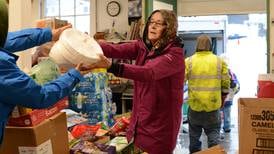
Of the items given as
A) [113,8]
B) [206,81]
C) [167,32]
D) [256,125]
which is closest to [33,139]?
[167,32]

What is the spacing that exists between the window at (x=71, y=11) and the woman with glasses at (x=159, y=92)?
4.15 meters

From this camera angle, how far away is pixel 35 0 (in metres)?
6.73

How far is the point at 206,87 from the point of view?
4438mm

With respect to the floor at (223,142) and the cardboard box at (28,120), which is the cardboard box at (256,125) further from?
the floor at (223,142)

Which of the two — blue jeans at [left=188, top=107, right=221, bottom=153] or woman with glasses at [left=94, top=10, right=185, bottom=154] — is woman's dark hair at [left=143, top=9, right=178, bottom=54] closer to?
woman with glasses at [left=94, top=10, right=185, bottom=154]

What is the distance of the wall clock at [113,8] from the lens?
19.1 ft

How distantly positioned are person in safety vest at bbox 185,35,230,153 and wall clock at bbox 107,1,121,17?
171 centimetres

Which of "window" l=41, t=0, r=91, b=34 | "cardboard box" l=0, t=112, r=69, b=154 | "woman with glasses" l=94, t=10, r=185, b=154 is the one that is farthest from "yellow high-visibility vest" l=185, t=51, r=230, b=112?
"cardboard box" l=0, t=112, r=69, b=154

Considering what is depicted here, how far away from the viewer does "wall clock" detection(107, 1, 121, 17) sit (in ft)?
19.1

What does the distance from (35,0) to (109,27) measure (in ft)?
5.33

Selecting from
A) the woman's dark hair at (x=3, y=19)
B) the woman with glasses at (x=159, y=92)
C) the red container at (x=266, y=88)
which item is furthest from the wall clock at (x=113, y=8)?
the woman's dark hair at (x=3, y=19)

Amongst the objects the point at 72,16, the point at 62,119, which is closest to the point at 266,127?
the point at 62,119

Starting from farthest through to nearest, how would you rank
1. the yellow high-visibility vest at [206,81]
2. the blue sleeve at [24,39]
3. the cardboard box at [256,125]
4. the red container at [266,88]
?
the yellow high-visibility vest at [206,81], the red container at [266,88], the cardboard box at [256,125], the blue sleeve at [24,39]

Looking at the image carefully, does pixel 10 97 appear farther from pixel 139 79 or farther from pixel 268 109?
pixel 268 109
